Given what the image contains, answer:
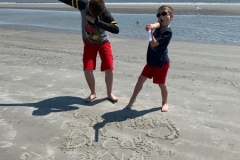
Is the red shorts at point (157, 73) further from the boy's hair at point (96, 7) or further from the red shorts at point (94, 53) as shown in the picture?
the boy's hair at point (96, 7)

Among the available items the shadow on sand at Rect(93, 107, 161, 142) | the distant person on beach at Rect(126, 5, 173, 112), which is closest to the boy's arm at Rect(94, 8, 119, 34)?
the distant person on beach at Rect(126, 5, 173, 112)

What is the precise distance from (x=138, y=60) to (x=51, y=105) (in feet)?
11.5

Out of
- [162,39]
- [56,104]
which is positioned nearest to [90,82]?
[56,104]

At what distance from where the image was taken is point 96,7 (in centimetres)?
443

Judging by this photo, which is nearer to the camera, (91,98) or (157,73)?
(157,73)

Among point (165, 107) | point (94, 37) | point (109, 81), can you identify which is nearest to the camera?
point (165, 107)

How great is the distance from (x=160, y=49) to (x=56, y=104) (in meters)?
1.91

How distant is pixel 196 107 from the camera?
4.91 m

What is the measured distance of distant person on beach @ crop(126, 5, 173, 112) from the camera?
171 inches

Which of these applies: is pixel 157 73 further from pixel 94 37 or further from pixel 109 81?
pixel 94 37

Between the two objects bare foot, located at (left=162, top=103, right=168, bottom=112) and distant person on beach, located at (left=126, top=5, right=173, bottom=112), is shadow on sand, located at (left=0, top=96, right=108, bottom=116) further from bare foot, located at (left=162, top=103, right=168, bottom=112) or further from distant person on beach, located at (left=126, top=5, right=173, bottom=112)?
bare foot, located at (left=162, top=103, right=168, bottom=112)

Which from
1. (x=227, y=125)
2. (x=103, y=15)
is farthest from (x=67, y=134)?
(x=227, y=125)

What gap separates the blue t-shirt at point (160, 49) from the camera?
438cm

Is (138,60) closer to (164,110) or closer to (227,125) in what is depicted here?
(164,110)
